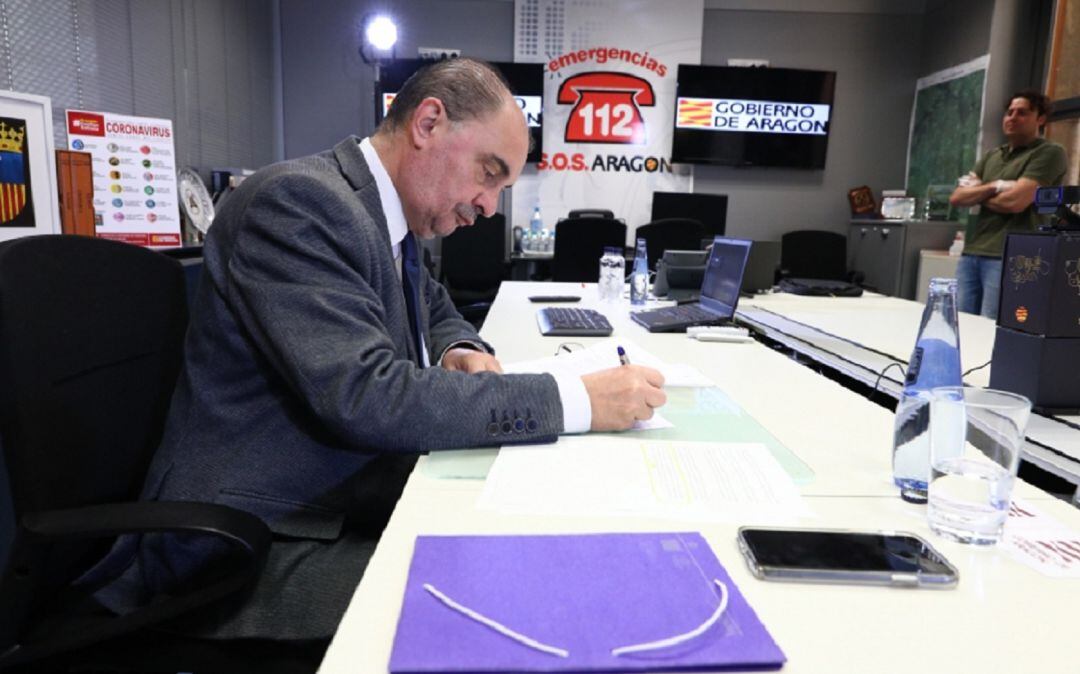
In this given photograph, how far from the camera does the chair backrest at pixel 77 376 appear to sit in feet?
2.83

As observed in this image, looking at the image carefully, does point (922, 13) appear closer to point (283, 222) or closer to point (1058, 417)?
point (1058, 417)

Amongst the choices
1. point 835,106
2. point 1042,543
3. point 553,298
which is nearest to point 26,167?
point 553,298

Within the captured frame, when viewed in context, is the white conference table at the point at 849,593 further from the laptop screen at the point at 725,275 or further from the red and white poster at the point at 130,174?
the red and white poster at the point at 130,174

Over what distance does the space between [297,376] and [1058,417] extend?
4.14 feet

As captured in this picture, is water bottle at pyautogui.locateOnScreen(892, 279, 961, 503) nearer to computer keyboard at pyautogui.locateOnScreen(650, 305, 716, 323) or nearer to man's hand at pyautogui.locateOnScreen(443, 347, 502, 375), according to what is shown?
man's hand at pyautogui.locateOnScreen(443, 347, 502, 375)

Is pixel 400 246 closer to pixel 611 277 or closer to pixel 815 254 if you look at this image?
pixel 611 277

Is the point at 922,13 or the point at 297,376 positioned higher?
the point at 922,13

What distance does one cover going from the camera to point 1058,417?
3.99 ft

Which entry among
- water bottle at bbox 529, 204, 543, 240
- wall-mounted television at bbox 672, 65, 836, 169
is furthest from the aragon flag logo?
wall-mounted television at bbox 672, 65, 836, 169

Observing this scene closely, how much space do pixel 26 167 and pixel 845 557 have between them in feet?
7.72

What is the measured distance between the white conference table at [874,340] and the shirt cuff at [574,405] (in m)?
0.71

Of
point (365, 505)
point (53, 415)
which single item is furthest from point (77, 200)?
point (365, 505)

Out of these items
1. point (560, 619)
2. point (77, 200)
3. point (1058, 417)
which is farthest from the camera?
point (77, 200)

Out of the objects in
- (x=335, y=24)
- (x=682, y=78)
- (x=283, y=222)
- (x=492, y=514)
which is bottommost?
(x=492, y=514)
